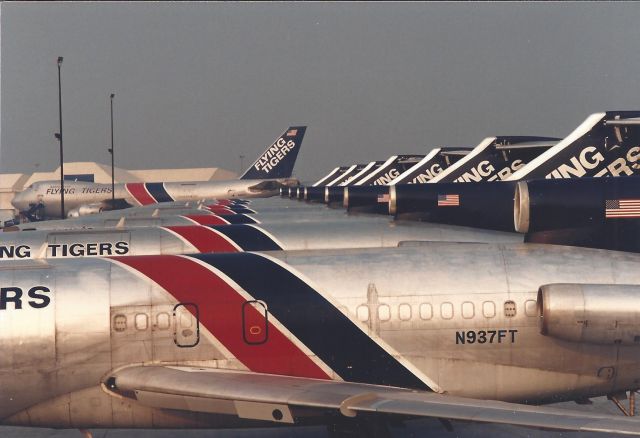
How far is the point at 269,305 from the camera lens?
1175cm

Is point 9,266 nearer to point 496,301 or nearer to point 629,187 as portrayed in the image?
point 496,301

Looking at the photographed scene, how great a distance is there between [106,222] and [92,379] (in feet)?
52.2

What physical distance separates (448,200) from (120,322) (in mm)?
10231

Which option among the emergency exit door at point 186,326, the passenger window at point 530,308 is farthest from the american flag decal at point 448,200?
the emergency exit door at point 186,326

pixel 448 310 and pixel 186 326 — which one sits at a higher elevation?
pixel 448 310

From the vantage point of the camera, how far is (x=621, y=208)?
517 inches

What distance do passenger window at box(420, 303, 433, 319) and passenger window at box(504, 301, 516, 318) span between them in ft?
4.02

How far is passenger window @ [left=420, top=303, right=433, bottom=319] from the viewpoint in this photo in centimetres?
1184

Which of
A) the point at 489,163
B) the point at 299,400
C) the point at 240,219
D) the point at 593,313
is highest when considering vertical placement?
the point at 489,163

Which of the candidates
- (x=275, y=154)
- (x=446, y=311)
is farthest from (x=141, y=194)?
(x=446, y=311)

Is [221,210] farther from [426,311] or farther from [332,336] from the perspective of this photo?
[426,311]

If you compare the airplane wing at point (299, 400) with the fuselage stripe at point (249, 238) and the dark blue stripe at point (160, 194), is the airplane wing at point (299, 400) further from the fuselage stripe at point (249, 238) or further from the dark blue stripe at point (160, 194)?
the dark blue stripe at point (160, 194)

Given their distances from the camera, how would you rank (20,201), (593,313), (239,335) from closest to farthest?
(593,313) < (239,335) < (20,201)

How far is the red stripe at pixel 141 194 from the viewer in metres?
66.2
